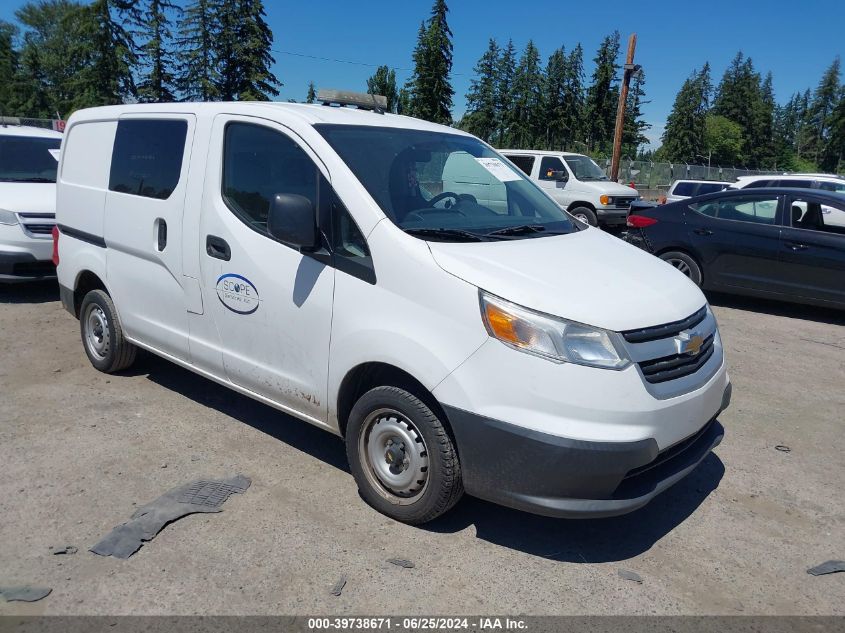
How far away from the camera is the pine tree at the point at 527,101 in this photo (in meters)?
63.0

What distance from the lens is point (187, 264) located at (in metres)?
4.19

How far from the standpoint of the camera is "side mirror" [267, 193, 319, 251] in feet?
11.0

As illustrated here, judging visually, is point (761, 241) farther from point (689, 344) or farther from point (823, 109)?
point (823, 109)

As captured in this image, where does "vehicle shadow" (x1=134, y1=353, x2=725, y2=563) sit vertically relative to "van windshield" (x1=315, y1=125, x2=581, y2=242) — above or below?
below

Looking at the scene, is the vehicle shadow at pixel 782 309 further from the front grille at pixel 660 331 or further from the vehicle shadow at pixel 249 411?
the vehicle shadow at pixel 249 411

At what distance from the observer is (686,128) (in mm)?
83938

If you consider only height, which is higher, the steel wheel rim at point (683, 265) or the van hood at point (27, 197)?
the van hood at point (27, 197)

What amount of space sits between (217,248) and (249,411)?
55.0 inches

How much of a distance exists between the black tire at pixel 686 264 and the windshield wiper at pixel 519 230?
5.77 metres

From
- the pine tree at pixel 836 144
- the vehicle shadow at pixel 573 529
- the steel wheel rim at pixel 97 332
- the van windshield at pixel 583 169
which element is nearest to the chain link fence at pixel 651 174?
the van windshield at pixel 583 169

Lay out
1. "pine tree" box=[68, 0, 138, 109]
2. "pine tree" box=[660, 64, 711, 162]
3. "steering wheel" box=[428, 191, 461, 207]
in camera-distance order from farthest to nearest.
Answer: "pine tree" box=[660, 64, 711, 162] < "pine tree" box=[68, 0, 138, 109] < "steering wheel" box=[428, 191, 461, 207]

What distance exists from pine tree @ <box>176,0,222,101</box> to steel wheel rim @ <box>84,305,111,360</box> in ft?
122

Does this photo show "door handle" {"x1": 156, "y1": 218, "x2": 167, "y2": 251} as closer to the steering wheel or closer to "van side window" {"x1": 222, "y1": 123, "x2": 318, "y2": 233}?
"van side window" {"x1": 222, "y1": 123, "x2": 318, "y2": 233}

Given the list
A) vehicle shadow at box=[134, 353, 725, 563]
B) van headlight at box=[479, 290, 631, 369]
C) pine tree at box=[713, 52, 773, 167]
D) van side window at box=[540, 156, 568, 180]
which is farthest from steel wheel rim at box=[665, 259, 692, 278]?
pine tree at box=[713, 52, 773, 167]
